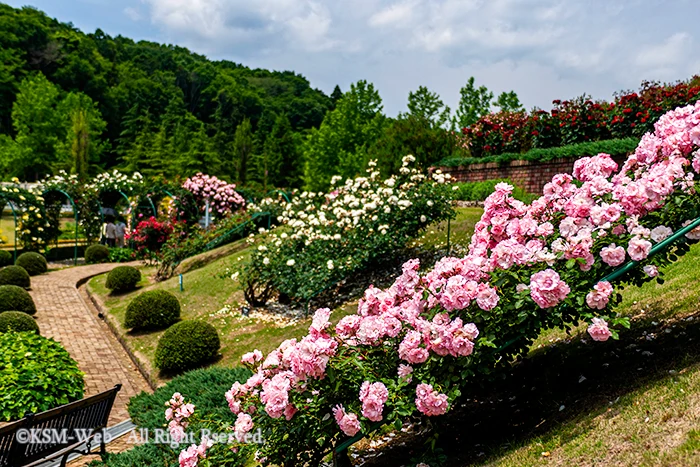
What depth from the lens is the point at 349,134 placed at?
2819cm

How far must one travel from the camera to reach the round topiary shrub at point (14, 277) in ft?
47.9

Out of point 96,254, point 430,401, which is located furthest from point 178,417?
point 96,254

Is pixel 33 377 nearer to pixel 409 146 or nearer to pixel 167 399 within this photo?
pixel 167 399

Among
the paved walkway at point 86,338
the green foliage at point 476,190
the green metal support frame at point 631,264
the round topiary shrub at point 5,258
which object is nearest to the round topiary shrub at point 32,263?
the paved walkway at point 86,338

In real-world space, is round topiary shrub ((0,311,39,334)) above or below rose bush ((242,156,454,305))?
below

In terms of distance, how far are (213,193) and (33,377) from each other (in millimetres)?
17056

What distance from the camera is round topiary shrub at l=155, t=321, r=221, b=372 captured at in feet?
27.6

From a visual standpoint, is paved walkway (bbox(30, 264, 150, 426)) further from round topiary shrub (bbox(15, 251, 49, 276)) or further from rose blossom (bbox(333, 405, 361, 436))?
rose blossom (bbox(333, 405, 361, 436))

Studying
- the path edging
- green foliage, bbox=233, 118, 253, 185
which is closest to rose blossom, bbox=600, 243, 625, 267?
the path edging

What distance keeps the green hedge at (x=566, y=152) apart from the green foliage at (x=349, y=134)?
40.7 feet

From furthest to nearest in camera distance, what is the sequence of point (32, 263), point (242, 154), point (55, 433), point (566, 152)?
point (242, 154)
point (32, 263)
point (566, 152)
point (55, 433)

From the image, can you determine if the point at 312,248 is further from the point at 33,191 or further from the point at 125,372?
the point at 33,191

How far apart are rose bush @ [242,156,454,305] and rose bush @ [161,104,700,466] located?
17.1 feet

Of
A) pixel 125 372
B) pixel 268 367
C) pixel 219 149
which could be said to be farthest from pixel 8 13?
pixel 268 367
